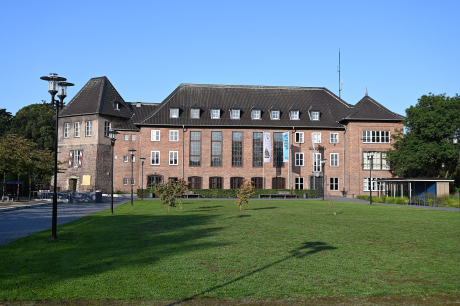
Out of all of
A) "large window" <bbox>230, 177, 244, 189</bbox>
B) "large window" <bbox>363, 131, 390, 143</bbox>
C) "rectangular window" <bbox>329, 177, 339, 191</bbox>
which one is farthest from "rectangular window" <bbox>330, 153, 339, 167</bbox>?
"large window" <bbox>230, 177, 244, 189</bbox>

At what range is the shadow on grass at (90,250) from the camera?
27.3ft

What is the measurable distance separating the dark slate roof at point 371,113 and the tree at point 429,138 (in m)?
3.01

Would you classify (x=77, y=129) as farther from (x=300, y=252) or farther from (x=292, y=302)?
(x=292, y=302)

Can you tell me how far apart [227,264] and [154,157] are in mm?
46839

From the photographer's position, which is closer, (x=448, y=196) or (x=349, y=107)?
(x=448, y=196)

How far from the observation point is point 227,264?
927cm

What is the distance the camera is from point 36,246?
11883mm

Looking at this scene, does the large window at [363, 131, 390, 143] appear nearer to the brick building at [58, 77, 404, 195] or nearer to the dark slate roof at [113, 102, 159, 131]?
the brick building at [58, 77, 404, 195]

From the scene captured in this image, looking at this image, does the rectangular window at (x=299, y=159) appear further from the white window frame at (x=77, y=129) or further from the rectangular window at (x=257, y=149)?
the white window frame at (x=77, y=129)

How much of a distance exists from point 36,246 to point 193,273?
19.9ft

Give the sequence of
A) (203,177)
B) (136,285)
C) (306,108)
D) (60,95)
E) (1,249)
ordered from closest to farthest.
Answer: (136,285) < (1,249) < (60,95) < (203,177) < (306,108)

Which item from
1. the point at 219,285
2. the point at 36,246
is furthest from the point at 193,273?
the point at 36,246

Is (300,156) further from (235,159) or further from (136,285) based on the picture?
(136,285)

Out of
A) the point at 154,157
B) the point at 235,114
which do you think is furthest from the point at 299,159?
the point at 154,157
